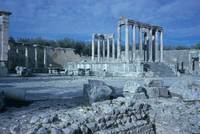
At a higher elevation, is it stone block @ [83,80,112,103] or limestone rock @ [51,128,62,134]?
stone block @ [83,80,112,103]

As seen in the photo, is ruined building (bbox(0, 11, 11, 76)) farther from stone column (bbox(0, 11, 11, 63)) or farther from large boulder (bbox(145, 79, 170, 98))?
large boulder (bbox(145, 79, 170, 98))

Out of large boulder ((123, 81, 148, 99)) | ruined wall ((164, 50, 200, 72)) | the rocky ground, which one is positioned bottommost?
the rocky ground

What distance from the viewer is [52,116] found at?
215 inches

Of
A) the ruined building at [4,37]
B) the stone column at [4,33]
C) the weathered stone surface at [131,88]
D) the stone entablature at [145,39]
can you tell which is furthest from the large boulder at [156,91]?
the stone entablature at [145,39]

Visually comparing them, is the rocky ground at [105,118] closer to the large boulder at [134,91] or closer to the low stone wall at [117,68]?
the large boulder at [134,91]

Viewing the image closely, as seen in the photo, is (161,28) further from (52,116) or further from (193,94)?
(52,116)

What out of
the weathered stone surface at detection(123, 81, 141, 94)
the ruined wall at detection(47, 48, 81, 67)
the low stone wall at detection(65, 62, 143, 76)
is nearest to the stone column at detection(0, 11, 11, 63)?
the low stone wall at detection(65, 62, 143, 76)

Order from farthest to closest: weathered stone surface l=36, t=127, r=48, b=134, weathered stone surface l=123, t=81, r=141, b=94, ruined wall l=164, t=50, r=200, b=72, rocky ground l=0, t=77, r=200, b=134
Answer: ruined wall l=164, t=50, r=200, b=72
weathered stone surface l=123, t=81, r=141, b=94
rocky ground l=0, t=77, r=200, b=134
weathered stone surface l=36, t=127, r=48, b=134

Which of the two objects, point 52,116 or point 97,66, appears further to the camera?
point 97,66

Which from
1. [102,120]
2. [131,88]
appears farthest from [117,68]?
[102,120]

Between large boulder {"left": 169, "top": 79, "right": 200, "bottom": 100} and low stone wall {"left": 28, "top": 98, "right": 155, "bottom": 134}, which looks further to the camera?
large boulder {"left": 169, "top": 79, "right": 200, "bottom": 100}

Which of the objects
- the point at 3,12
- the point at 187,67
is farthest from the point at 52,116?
the point at 187,67

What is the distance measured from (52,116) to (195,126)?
388cm

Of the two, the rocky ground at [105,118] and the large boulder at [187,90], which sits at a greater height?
the large boulder at [187,90]
